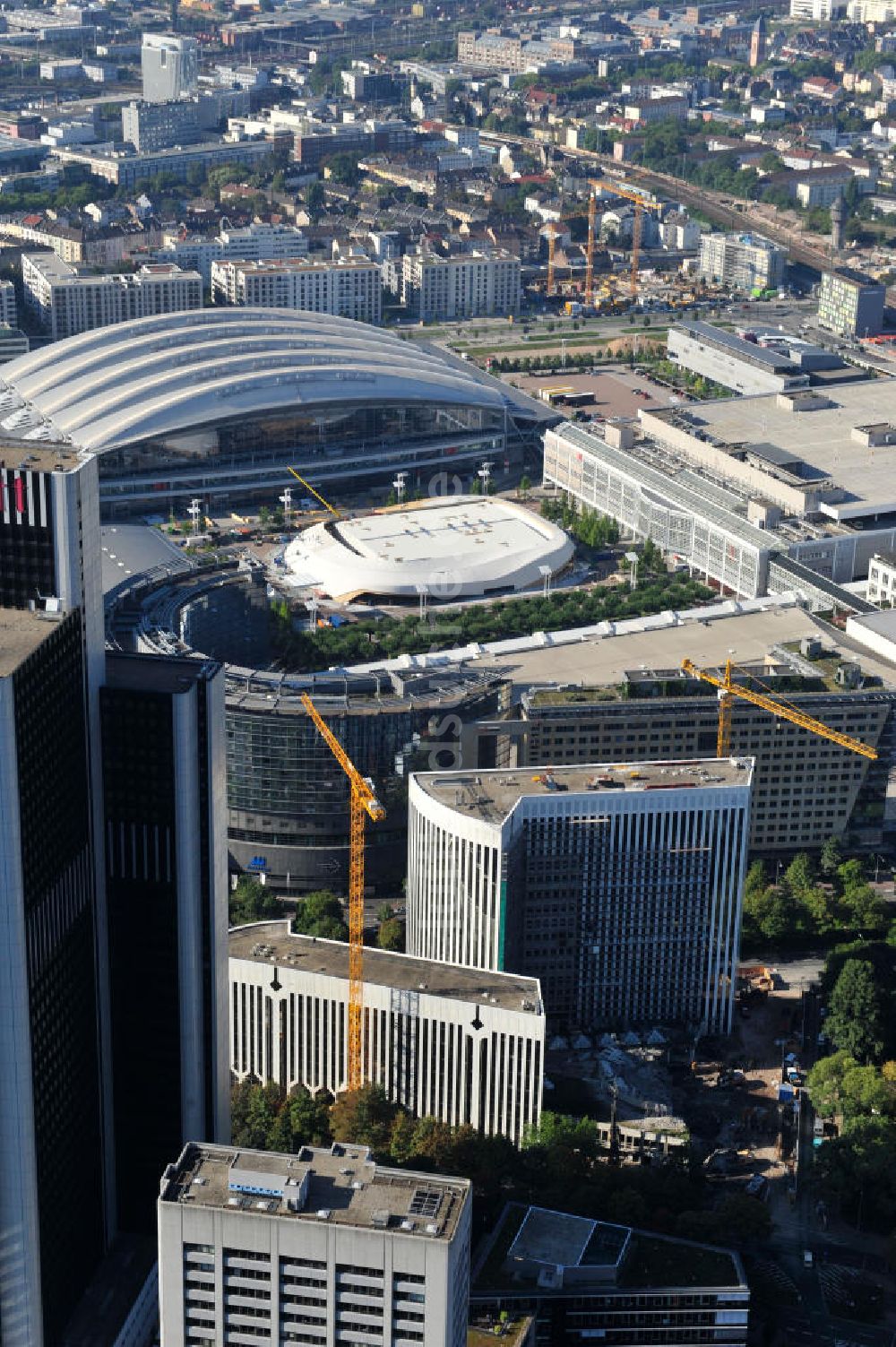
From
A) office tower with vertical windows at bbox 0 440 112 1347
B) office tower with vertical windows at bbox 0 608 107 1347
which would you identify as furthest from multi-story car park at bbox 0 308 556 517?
office tower with vertical windows at bbox 0 608 107 1347

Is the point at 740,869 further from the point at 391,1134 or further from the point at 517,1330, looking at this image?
the point at 517,1330

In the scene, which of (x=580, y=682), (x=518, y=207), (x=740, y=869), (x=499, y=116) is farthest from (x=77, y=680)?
(x=499, y=116)

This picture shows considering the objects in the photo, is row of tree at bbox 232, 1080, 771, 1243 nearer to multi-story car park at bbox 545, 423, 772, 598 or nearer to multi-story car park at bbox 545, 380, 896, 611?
multi-story car park at bbox 545, 380, 896, 611

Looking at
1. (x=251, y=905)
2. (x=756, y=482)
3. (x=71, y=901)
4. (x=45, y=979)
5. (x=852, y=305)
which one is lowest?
(x=251, y=905)

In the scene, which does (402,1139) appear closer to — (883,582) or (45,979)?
(45,979)


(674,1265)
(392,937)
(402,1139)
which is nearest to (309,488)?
(392,937)

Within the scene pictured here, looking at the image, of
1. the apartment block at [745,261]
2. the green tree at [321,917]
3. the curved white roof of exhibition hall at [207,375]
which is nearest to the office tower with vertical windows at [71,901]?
the green tree at [321,917]
